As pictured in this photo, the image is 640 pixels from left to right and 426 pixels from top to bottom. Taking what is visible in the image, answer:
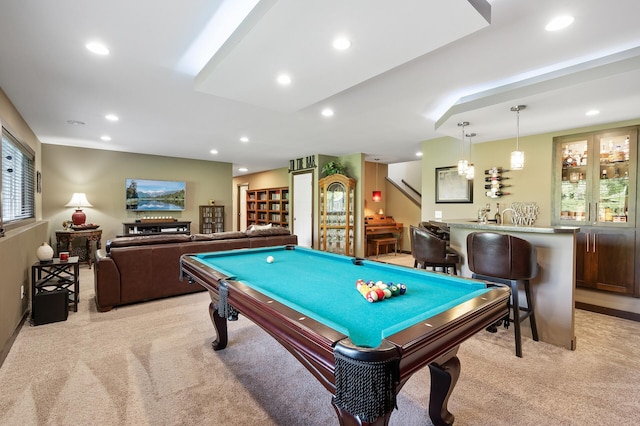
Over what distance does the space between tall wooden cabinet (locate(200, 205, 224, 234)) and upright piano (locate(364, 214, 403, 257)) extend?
3817mm

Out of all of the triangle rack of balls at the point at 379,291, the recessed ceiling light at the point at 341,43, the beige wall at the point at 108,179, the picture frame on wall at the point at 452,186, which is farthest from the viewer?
the beige wall at the point at 108,179

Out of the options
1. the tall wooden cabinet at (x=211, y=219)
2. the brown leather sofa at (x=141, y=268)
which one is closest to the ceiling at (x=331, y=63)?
the brown leather sofa at (x=141, y=268)

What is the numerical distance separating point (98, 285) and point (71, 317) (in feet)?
1.25

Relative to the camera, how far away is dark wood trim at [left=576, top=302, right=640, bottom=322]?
331cm

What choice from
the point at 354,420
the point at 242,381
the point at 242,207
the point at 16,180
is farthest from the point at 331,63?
the point at 242,207

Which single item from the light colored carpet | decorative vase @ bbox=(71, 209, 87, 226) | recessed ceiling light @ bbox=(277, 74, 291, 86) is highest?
recessed ceiling light @ bbox=(277, 74, 291, 86)

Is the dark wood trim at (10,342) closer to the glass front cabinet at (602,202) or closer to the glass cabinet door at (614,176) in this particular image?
the glass front cabinet at (602,202)

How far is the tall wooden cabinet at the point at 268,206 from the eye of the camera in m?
8.80

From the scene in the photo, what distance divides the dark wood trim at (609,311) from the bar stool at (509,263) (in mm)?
1516

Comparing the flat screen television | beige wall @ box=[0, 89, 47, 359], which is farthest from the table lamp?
beige wall @ box=[0, 89, 47, 359]

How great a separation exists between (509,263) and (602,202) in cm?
217

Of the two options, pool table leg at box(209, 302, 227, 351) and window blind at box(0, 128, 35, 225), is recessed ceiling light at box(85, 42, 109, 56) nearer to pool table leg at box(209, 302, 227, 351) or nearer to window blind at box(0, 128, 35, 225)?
window blind at box(0, 128, 35, 225)

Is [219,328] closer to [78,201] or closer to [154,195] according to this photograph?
[78,201]

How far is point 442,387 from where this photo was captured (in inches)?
63.1
